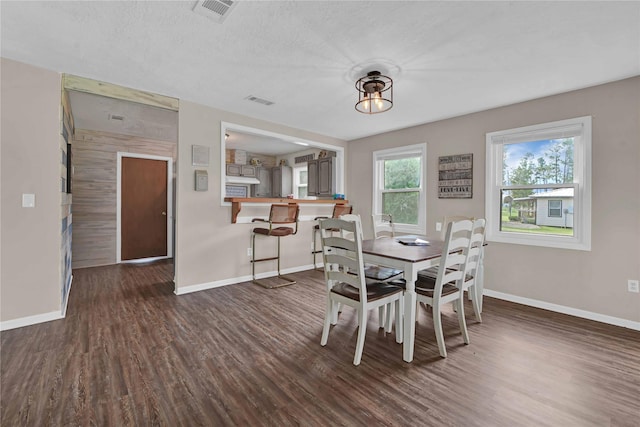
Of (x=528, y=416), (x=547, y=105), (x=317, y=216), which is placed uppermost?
(x=547, y=105)

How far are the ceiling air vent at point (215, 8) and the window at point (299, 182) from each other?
5.12 meters

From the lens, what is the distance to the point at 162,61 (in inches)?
102

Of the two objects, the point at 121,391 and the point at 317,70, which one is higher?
the point at 317,70

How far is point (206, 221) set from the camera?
12.7ft

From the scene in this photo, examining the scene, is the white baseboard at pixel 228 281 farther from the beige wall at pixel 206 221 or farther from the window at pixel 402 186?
the window at pixel 402 186

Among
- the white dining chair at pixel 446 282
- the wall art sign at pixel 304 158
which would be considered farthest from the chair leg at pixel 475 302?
the wall art sign at pixel 304 158

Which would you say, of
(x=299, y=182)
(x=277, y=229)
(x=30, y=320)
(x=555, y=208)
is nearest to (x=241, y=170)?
(x=299, y=182)

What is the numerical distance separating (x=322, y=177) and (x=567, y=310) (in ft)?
14.1

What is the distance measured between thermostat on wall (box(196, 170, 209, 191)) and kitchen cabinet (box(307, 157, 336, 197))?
2624 millimetres

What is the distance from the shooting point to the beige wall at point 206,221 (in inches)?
143

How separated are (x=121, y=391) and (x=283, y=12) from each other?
2.60 metres

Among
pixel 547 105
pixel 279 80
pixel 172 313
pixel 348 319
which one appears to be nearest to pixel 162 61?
pixel 279 80

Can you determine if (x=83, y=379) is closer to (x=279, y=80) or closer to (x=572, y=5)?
(x=279, y=80)

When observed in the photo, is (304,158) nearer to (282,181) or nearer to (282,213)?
(282,181)
